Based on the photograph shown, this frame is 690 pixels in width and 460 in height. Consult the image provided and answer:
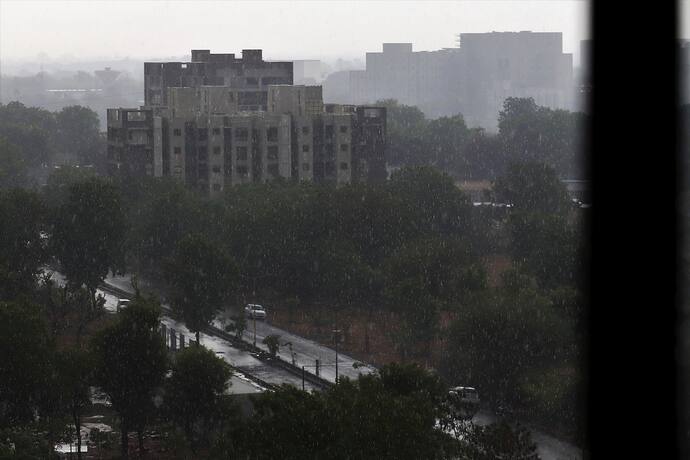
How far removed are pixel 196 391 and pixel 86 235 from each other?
55.0ft

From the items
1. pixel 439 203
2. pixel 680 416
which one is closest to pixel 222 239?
pixel 439 203

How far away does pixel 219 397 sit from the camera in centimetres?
2922

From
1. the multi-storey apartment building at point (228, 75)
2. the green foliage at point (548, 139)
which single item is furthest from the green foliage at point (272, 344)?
the green foliage at point (548, 139)

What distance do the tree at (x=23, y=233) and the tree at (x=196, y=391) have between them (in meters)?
14.1

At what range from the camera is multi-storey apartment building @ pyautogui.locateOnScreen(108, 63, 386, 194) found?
61625mm

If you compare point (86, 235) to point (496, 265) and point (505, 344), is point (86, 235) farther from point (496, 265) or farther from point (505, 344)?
point (496, 265)

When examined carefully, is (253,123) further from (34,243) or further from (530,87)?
(530,87)

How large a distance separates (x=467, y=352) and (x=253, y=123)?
95.4ft

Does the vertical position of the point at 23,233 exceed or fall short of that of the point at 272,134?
it falls short

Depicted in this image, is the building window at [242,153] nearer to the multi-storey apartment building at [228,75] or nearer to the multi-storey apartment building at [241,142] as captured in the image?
the multi-storey apartment building at [241,142]

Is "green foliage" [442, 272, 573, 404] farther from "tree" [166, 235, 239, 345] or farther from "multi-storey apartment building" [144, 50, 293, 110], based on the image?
"multi-storey apartment building" [144, 50, 293, 110]

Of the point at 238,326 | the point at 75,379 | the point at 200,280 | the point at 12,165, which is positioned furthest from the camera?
the point at 12,165

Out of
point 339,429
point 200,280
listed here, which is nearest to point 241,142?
point 200,280

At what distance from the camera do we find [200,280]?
40031 millimetres
